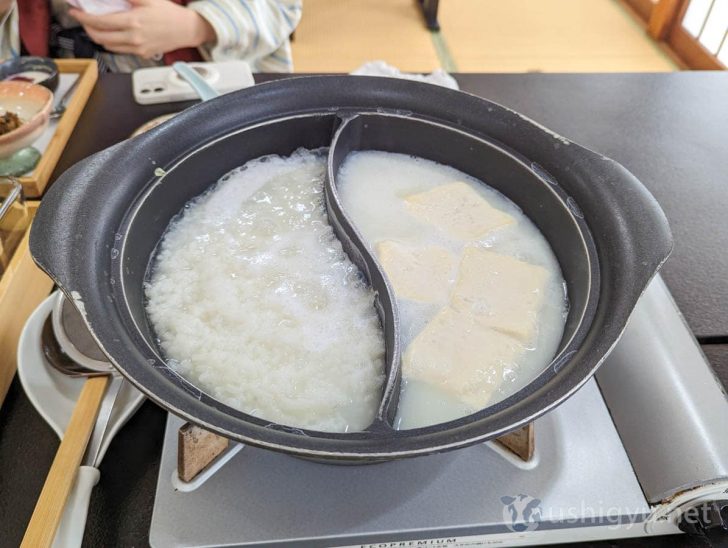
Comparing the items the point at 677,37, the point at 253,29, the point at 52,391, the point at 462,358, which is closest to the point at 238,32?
the point at 253,29

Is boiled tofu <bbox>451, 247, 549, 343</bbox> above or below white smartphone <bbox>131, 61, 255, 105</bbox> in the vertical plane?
above

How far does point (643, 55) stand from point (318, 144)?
450cm

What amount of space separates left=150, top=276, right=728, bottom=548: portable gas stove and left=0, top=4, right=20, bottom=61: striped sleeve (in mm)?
2051

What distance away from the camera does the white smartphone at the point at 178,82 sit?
203 centimetres

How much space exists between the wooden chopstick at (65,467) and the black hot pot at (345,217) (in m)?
0.17

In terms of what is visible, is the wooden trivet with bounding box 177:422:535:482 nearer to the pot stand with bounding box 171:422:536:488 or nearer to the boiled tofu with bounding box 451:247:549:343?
the pot stand with bounding box 171:422:536:488

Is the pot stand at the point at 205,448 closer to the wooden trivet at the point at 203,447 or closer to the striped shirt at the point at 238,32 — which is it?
the wooden trivet at the point at 203,447

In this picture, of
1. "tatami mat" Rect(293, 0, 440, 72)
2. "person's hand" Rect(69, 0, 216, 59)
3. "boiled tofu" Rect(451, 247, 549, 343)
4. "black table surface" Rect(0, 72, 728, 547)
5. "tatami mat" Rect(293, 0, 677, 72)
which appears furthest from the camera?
"tatami mat" Rect(293, 0, 677, 72)

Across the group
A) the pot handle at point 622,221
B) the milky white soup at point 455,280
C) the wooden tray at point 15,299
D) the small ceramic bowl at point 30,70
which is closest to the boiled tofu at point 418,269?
the milky white soup at point 455,280

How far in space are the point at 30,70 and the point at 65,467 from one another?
1.63 meters

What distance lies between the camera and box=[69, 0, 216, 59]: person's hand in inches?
90.6

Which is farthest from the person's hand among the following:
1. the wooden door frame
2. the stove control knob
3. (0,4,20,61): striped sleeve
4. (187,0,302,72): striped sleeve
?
the wooden door frame

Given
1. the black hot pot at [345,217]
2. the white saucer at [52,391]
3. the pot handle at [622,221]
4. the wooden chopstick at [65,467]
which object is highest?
the pot handle at [622,221]

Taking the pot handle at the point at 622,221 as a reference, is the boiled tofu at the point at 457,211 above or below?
below
